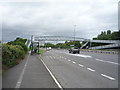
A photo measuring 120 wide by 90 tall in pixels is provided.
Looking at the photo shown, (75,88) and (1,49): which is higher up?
(1,49)

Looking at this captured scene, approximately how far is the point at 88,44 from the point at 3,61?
10625 cm

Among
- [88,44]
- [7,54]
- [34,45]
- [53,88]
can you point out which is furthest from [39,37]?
[53,88]

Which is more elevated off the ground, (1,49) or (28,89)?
Result: (1,49)

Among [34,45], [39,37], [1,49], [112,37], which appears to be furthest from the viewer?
[112,37]

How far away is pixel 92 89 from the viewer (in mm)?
7086

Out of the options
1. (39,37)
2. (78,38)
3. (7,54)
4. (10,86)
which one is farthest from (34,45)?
(78,38)

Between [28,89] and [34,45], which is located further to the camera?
[34,45]

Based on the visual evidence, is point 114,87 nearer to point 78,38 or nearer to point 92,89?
point 92,89

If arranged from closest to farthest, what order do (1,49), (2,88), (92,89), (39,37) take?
(92,89) → (2,88) → (1,49) → (39,37)

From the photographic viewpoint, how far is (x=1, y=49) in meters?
13.1

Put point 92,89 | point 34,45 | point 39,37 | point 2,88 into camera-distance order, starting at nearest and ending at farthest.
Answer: point 92,89, point 2,88, point 34,45, point 39,37

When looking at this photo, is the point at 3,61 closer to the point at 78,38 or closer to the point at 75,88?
the point at 75,88

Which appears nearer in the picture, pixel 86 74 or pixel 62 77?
pixel 62 77

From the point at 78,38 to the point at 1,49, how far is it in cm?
10234
